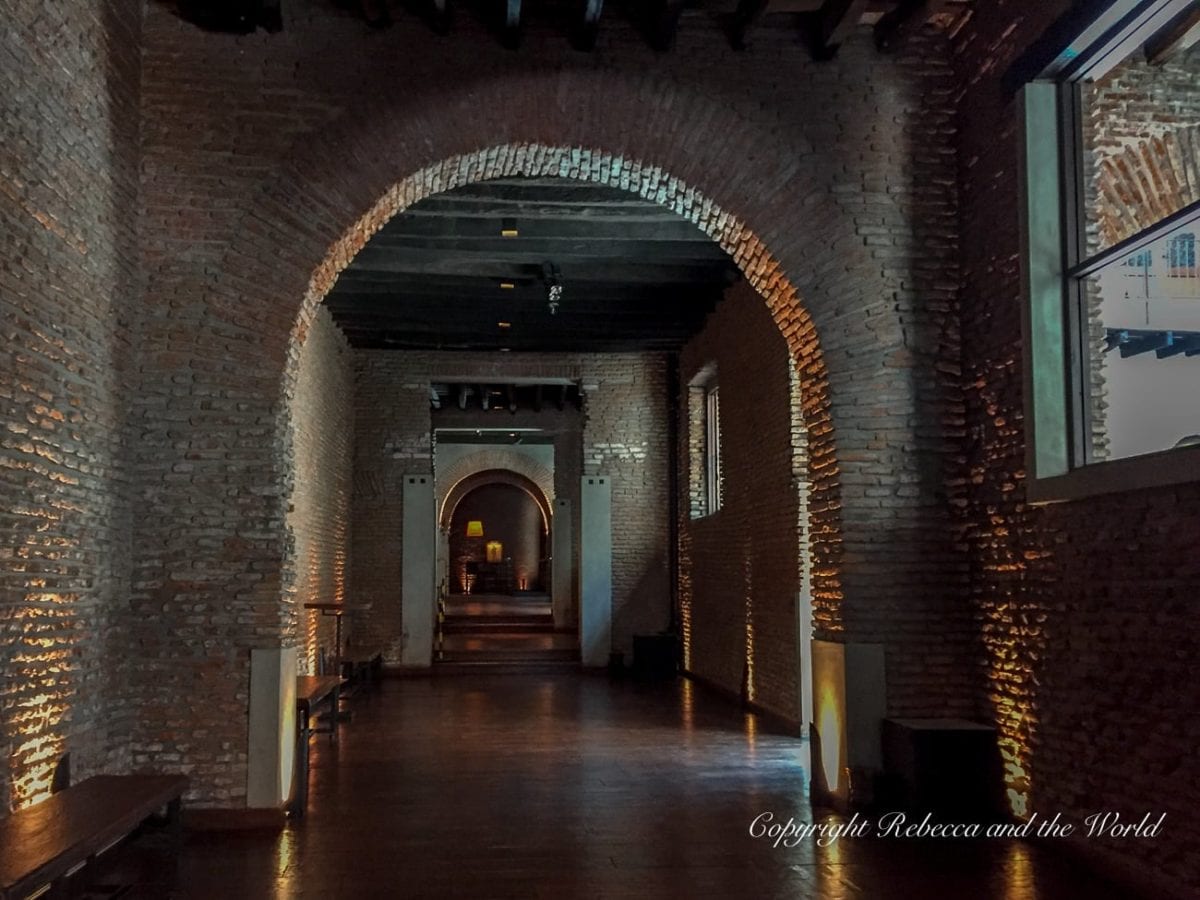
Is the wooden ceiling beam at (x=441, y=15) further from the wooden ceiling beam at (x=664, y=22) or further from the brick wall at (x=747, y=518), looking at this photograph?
the brick wall at (x=747, y=518)

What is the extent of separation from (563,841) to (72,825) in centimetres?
250

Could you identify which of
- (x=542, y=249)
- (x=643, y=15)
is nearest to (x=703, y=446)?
(x=542, y=249)

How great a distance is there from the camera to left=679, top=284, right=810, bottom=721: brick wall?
943 cm

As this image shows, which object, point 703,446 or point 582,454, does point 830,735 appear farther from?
point 582,454

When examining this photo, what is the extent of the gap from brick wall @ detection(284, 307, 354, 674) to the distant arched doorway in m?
19.6

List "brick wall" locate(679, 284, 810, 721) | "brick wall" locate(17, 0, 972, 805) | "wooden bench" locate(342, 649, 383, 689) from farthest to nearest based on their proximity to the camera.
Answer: "wooden bench" locate(342, 649, 383, 689) → "brick wall" locate(679, 284, 810, 721) → "brick wall" locate(17, 0, 972, 805)

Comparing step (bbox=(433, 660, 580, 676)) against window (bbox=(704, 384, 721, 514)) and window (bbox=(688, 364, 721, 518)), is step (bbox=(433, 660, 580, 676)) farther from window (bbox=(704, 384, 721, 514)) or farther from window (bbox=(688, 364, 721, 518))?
window (bbox=(704, 384, 721, 514))

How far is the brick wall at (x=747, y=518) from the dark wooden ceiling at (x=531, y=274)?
650 mm

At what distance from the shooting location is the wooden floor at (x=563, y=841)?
15.7ft

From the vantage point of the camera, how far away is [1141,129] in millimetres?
5727

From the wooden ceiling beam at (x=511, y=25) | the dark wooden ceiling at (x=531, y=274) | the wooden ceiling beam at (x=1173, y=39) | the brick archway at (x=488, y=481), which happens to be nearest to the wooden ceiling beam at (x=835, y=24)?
the wooden ceiling beam at (x=1173, y=39)

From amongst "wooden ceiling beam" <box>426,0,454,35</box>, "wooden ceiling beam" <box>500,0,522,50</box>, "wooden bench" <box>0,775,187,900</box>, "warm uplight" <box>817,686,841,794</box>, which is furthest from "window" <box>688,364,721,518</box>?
"wooden bench" <box>0,775,187,900</box>

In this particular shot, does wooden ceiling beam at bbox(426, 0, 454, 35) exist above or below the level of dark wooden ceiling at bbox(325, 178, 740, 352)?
above

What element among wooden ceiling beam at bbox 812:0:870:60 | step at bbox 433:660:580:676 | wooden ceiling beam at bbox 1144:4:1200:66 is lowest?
step at bbox 433:660:580:676
